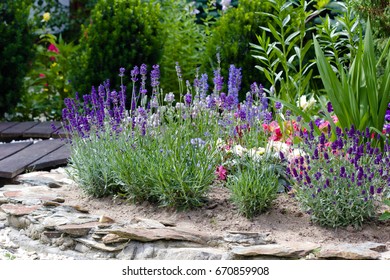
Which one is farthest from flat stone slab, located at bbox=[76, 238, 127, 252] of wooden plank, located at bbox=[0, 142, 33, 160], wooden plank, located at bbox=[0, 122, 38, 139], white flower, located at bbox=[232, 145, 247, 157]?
wooden plank, located at bbox=[0, 122, 38, 139]

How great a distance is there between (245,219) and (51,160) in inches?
85.9

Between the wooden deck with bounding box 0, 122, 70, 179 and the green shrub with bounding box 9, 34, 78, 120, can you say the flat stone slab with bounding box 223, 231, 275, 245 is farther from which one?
the green shrub with bounding box 9, 34, 78, 120

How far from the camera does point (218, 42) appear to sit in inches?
269

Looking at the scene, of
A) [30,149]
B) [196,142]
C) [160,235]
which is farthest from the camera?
[30,149]

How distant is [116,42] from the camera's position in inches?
274

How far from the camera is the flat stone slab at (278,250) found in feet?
11.4

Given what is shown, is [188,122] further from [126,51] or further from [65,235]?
[126,51]

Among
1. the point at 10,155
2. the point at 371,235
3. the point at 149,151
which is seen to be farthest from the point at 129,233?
the point at 10,155

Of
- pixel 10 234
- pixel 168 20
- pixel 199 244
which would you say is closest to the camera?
pixel 199 244

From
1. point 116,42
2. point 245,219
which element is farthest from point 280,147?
point 116,42

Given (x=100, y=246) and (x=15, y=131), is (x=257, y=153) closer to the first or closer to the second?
(x=100, y=246)

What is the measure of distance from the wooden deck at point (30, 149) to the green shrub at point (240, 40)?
1.71 metres

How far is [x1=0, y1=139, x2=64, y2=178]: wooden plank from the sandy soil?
1.06 meters

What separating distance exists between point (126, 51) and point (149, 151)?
288 cm
